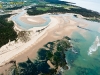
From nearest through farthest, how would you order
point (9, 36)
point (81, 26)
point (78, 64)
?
point (78, 64) → point (9, 36) → point (81, 26)

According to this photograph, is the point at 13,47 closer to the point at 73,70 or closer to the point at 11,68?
the point at 11,68

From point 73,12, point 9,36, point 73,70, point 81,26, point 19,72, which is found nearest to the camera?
point 19,72

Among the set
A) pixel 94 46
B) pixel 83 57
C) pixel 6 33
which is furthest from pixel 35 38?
pixel 94 46

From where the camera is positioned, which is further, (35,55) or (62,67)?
(35,55)

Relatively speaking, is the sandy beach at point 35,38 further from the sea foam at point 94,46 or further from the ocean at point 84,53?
the sea foam at point 94,46

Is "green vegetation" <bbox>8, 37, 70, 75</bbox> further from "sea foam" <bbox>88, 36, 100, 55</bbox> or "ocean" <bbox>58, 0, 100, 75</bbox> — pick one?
"sea foam" <bbox>88, 36, 100, 55</bbox>

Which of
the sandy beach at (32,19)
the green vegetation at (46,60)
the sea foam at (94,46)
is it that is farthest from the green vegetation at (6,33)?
the sea foam at (94,46)

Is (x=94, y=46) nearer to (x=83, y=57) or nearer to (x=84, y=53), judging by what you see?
(x=84, y=53)

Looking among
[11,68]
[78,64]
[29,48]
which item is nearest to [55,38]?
[29,48]
